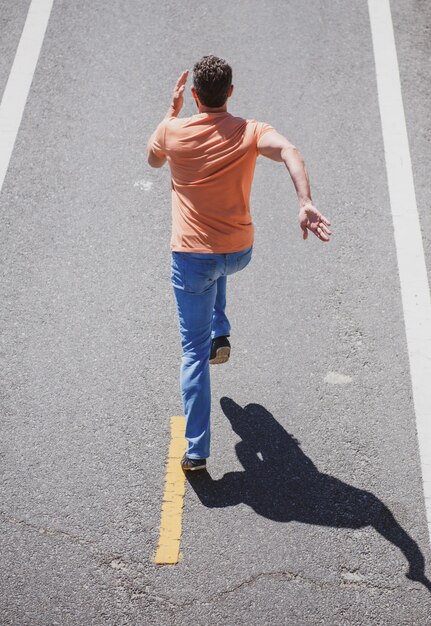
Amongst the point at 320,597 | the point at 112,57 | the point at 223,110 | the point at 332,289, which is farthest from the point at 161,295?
the point at 112,57

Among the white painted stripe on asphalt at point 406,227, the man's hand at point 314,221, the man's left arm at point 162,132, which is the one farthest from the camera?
the white painted stripe on asphalt at point 406,227

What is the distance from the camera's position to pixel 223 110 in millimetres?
4605

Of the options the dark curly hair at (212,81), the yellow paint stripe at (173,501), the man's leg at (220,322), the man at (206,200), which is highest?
the dark curly hair at (212,81)

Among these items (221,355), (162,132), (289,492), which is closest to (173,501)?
(289,492)

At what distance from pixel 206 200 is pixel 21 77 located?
4.05 m

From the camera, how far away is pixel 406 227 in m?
6.67

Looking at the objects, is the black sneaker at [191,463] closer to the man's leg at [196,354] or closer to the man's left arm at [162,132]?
the man's leg at [196,354]

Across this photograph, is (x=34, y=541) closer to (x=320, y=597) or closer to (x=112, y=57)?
(x=320, y=597)

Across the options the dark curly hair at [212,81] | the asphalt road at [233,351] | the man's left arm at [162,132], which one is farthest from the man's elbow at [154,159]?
the asphalt road at [233,351]

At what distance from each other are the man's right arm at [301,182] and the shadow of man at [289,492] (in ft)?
5.36

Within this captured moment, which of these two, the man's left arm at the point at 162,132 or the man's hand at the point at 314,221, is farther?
the man's left arm at the point at 162,132

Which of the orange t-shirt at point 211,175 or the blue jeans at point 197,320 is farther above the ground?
the orange t-shirt at point 211,175

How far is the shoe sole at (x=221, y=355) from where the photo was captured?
5605mm

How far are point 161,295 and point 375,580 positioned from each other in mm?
2636
